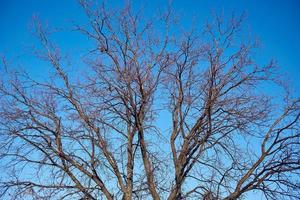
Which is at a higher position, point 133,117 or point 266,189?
point 133,117

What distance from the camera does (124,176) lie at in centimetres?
1588

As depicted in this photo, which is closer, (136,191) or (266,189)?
(266,189)

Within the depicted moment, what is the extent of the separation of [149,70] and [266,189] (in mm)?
5070

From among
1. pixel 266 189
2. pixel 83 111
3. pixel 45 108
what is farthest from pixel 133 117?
pixel 266 189

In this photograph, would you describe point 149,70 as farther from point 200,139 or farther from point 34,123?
point 34,123

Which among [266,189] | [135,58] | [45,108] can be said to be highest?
[135,58]

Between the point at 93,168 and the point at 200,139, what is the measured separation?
3.47 m

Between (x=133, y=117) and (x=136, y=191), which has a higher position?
(x=133, y=117)

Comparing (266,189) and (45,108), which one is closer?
(266,189)

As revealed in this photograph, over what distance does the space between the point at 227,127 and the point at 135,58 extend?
11.9 feet

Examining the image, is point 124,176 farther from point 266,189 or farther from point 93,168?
point 266,189

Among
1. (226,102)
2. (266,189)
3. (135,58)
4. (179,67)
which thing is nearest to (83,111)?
(135,58)

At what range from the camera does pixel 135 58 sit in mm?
15828

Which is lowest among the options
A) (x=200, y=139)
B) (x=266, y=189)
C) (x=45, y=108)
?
(x=266, y=189)
